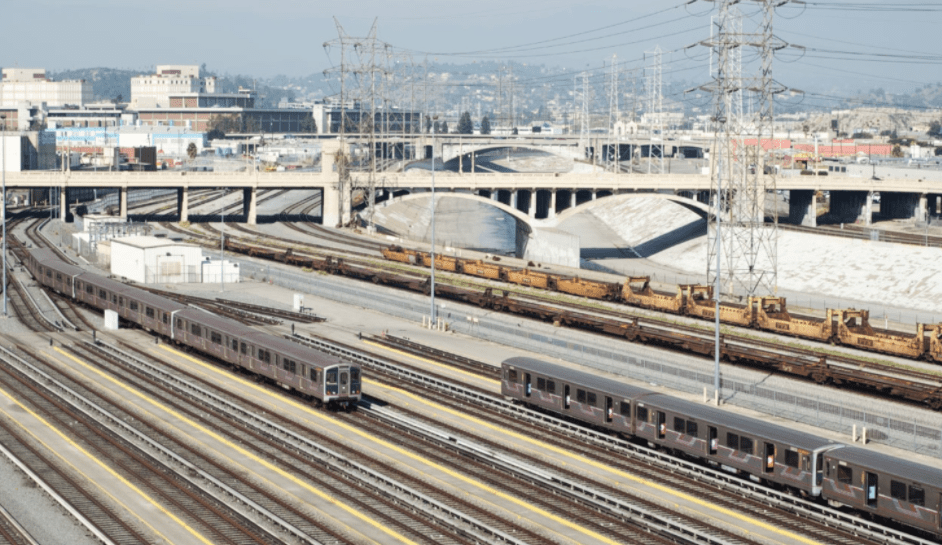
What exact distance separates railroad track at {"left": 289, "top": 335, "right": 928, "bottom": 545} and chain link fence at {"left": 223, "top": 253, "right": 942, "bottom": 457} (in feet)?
24.8

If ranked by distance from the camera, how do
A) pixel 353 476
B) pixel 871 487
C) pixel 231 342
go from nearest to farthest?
pixel 871 487 → pixel 353 476 → pixel 231 342

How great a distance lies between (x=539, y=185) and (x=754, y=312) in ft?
209

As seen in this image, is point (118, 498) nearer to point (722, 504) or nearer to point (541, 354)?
point (722, 504)

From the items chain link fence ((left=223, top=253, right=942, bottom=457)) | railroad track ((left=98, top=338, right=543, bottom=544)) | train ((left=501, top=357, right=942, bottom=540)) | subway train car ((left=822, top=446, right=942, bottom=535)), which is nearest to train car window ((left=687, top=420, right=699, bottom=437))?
train ((left=501, top=357, right=942, bottom=540))

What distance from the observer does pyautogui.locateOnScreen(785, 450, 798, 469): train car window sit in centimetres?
3412

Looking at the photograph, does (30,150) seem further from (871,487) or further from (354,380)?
(871,487)

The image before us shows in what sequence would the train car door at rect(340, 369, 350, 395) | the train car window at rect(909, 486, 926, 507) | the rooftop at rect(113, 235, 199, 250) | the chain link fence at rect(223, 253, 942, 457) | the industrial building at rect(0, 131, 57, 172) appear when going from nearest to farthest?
the train car window at rect(909, 486, 926, 507) < the chain link fence at rect(223, 253, 942, 457) < the train car door at rect(340, 369, 350, 395) < the rooftop at rect(113, 235, 199, 250) < the industrial building at rect(0, 131, 57, 172)

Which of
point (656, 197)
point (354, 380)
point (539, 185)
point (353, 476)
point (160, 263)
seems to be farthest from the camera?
point (539, 185)

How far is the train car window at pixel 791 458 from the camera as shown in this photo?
112ft

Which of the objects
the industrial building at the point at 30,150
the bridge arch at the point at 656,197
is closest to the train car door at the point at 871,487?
the bridge arch at the point at 656,197

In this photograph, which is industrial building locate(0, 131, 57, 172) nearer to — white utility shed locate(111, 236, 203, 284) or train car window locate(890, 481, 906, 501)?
white utility shed locate(111, 236, 203, 284)

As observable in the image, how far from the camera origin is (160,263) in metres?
87.7

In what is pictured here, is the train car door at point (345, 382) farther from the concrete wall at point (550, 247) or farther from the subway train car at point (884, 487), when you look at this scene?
the concrete wall at point (550, 247)

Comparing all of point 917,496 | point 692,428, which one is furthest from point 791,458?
point 917,496
